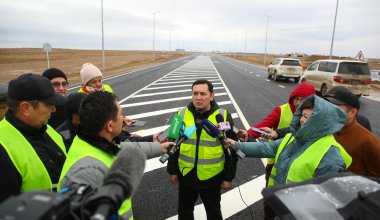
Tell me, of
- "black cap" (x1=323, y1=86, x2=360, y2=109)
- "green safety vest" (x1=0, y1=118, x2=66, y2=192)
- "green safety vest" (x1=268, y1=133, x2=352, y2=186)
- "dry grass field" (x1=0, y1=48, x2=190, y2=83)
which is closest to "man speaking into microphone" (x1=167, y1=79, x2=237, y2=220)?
"green safety vest" (x1=268, y1=133, x2=352, y2=186)

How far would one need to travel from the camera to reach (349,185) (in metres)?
1.17

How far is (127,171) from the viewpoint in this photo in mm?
989

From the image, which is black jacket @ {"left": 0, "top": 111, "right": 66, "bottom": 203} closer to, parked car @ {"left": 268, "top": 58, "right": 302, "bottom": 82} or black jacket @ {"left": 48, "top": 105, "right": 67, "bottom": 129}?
black jacket @ {"left": 48, "top": 105, "right": 67, "bottom": 129}

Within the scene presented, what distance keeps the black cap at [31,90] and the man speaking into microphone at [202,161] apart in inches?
51.8

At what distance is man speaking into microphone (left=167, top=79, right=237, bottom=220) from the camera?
3.02m

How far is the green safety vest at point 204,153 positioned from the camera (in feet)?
9.87

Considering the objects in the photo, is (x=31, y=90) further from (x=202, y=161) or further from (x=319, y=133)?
(x=319, y=133)

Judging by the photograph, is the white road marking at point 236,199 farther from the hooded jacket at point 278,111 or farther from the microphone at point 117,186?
the microphone at point 117,186

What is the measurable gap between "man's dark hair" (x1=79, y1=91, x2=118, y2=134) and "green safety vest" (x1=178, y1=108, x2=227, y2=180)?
1.30 meters

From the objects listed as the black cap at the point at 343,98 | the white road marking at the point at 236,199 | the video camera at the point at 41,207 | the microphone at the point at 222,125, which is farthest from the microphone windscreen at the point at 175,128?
the video camera at the point at 41,207

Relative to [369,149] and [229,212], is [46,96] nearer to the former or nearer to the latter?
[229,212]

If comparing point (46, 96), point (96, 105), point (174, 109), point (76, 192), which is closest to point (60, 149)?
point (46, 96)

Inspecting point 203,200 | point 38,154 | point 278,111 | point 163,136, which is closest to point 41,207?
point 38,154

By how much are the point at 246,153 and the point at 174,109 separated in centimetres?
726
